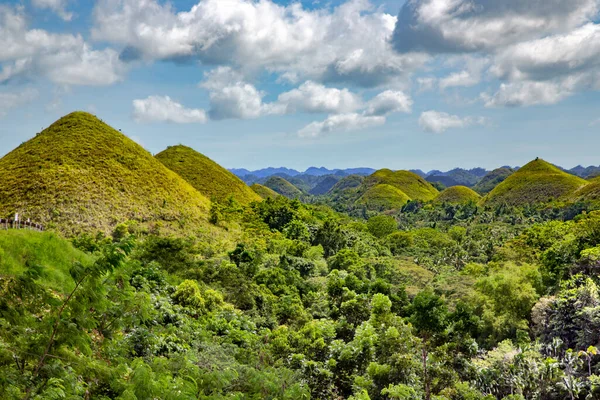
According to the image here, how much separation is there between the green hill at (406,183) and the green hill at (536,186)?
35761mm

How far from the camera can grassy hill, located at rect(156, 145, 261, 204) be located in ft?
207

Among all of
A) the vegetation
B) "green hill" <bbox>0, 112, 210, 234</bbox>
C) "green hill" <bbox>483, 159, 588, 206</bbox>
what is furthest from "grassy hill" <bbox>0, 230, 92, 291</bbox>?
"green hill" <bbox>483, 159, 588, 206</bbox>

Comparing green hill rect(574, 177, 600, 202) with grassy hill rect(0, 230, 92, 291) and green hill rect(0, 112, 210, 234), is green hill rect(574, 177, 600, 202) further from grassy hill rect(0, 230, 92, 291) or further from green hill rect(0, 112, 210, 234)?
grassy hill rect(0, 230, 92, 291)

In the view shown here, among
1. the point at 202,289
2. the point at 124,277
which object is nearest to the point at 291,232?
the point at 202,289

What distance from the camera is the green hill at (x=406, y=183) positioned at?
520 feet

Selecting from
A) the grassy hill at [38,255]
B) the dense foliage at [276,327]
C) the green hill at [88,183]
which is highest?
the green hill at [88,183]

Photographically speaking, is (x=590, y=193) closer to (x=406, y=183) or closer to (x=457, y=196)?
(x=457, y=196)

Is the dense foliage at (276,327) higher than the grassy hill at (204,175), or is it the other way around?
the grassy hill at (204,175)

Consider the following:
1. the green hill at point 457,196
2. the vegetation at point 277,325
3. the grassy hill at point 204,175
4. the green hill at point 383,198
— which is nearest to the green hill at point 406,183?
the green hill at point 383,198

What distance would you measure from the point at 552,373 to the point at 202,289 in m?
14.9

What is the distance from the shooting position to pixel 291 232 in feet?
149

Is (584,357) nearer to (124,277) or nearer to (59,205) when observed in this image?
(124,277)

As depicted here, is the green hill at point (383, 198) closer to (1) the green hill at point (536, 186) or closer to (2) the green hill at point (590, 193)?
(1) the green hill at point (536, 186)

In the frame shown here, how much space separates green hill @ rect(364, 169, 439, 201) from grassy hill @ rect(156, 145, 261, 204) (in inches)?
3914
